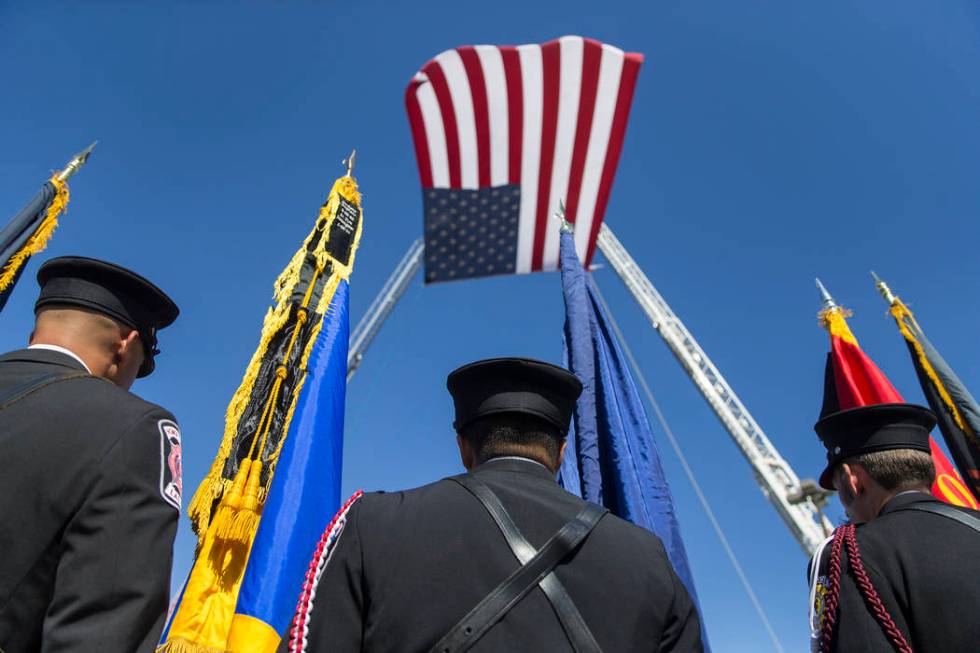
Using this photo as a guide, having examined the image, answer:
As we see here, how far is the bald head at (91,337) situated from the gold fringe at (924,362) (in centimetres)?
639

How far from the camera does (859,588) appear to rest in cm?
199

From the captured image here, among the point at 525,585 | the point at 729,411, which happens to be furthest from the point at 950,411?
the point at 525,585

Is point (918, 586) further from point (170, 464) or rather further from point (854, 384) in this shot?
point (854, 384)

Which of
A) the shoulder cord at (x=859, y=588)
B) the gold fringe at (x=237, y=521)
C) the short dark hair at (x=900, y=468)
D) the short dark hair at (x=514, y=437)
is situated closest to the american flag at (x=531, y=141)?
the gold fringe at (x=237, y=521)

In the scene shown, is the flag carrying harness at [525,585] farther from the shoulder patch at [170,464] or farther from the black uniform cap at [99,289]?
the black uniform cap at [99,289]

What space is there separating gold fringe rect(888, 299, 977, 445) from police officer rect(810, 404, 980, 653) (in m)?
4.07

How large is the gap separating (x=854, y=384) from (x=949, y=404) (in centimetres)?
88

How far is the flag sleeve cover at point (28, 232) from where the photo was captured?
5719 millimetres

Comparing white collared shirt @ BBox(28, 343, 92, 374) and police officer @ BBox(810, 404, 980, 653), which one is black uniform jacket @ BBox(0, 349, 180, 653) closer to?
white collared shirt @ BBox(28, 343, 92, 374)

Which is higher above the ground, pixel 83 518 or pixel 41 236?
pixel 41 236

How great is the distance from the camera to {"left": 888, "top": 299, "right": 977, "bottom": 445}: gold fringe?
5.67 m

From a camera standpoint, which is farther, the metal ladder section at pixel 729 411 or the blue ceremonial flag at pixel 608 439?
the metal ladder section at pixel 729 411

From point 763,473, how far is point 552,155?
5132 millimetres

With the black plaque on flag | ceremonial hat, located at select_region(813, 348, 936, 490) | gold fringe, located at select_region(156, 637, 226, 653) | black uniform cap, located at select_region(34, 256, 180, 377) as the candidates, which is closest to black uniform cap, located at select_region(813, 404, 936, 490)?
ceremonial hat, located at select_region(813, 348, 936, 490)
